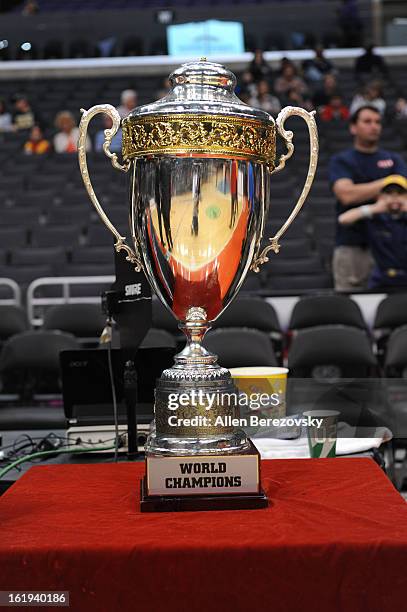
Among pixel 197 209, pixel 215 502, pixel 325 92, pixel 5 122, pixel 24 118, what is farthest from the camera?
pixel 5 122

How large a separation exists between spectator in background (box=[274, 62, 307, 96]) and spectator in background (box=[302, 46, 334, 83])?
66cm

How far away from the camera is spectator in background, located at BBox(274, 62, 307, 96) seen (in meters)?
12.5

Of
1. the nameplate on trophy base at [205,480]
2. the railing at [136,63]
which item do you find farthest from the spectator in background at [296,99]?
the nameplate on trophy base at [205,480]

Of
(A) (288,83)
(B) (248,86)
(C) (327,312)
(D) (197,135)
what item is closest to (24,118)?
(B) (248,86)

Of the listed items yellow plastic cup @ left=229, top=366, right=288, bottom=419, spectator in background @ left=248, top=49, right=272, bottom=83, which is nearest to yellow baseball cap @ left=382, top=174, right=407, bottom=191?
yellow plastic cup @ left=229, top=366, right=288, bottom=419

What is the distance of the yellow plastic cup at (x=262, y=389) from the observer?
1.97 meters

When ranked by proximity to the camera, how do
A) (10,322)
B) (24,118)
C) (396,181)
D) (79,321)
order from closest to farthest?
1. (396,181)
2. (79,321)
3. (10,322)
4. (24,118)

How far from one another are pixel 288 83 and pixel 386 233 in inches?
307

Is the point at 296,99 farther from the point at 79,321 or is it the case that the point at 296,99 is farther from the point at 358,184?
the point at 79,321

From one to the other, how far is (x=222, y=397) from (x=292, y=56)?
13.8 meters

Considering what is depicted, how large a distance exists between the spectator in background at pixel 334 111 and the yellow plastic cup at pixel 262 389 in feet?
33.4

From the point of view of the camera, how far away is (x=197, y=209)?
4.94 ft

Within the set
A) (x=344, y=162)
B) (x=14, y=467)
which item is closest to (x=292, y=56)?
(x=344, y=162)

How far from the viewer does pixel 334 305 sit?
4.99m
